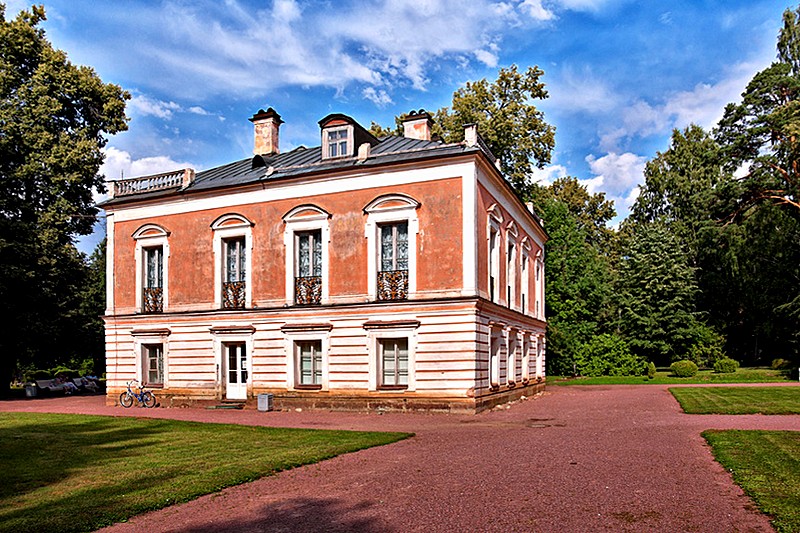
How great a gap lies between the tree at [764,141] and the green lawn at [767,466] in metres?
27.8

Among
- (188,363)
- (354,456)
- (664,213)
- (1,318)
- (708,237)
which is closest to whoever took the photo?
(354,456)

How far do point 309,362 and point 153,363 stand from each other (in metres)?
7.10

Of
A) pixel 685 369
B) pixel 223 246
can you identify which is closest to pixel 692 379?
pixel 685 369

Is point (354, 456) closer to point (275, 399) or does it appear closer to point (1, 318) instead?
point (275, 399)

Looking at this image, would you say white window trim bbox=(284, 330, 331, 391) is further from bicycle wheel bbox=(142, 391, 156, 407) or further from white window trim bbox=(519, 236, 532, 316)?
white window trim bbox=(519, 236, 532, 316)

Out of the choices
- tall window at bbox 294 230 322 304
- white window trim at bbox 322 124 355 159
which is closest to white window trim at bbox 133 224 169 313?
tall window at bbox 294 230 322 304

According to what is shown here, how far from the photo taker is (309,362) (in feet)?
76.4

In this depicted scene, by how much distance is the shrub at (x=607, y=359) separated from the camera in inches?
1679

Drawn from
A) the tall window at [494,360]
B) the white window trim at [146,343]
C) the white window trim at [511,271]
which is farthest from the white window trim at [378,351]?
the white window trim at [146,343]

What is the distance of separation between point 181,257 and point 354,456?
16066mm

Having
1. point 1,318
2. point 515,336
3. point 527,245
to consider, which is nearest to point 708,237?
point 527,245

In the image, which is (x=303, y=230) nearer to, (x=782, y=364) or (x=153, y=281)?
(x=153, y=281)

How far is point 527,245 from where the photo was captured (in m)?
31.0

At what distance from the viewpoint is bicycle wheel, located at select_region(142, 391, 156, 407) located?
81.4 ft
